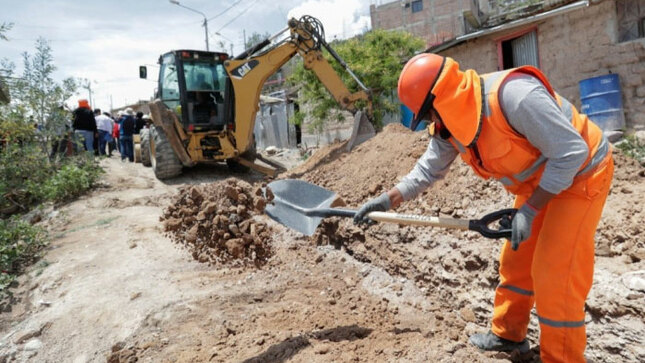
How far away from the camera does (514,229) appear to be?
204 centimetres

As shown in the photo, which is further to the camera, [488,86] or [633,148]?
[633,148]

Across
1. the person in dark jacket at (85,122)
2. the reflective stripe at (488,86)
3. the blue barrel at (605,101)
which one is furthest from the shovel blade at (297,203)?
the person in dark jacket at (85,122)

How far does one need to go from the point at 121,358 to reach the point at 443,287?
2367 mm

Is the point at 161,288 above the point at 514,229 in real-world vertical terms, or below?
below

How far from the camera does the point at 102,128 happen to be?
39.9 ft

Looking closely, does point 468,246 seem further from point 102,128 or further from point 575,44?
point 102,128

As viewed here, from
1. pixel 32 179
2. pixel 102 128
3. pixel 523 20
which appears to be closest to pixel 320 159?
pixel 523 20

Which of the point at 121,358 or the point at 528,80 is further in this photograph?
the point at 121,358

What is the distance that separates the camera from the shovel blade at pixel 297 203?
134 inches

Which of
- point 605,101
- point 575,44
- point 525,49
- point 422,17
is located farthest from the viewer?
point 422,17

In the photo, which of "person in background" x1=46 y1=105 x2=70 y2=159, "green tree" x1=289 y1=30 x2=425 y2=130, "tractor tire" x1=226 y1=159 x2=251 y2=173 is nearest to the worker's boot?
"green tree" x1=289 y1=30 x2=425 y2=130

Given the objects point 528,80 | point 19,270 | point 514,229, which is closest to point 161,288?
point 19,270

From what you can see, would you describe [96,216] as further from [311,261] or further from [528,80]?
[528,80]

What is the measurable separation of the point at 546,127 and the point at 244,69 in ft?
22.9
